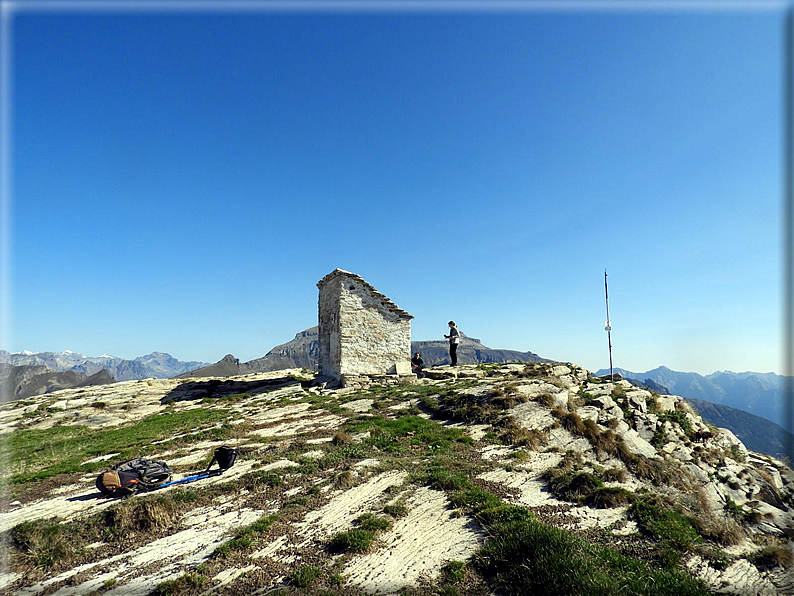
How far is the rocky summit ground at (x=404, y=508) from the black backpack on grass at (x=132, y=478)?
500mm

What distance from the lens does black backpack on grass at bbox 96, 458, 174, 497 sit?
951 cm

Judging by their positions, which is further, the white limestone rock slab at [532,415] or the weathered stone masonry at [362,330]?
the weathered stone masonry at [362,330]

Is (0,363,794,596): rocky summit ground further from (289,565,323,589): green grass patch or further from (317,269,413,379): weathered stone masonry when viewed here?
(317,269,413,379): weathered stone masonry

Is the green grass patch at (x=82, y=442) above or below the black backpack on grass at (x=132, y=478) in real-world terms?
below

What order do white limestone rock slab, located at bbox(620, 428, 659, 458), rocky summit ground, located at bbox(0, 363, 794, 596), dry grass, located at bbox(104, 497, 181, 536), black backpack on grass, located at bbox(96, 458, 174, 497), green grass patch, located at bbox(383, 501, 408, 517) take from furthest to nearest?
1. white limestone rock slab, located at bbox(620, 428, 659, 458)
2. black backpack on grass, located at bbox(96, 458, 174, 497)
3. green grass patch, located at bbox(383, 501, 408, 517)
4. dry grass, located at bbox(104, 497, 181, 536)
5. rocky summit ground, located at bbox(0, 363, 794, 596)

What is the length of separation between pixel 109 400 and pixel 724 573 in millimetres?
31619

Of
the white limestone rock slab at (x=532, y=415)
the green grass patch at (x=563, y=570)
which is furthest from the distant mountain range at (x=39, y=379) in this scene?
the green grass patch at (x=563, y=570)

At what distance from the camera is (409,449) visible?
523 inches

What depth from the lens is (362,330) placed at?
26.1 meters

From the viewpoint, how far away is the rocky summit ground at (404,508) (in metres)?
6.47

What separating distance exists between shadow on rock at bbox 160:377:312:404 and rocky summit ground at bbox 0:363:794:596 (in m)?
7.36

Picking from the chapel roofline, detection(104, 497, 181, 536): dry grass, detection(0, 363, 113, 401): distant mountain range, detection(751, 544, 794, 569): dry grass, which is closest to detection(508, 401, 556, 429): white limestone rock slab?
detection(751, 544, 794, 569): dry grass

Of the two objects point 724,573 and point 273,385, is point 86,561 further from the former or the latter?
point 273,385

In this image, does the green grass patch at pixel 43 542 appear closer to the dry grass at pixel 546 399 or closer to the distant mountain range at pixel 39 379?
the dry grass at pixel 546 399
